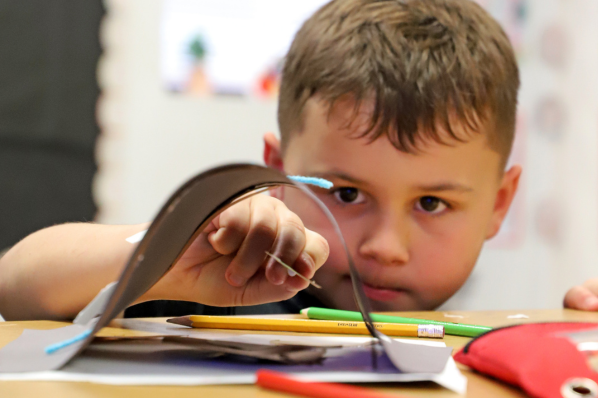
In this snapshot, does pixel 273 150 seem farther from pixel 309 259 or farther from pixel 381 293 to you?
pixel 309 259

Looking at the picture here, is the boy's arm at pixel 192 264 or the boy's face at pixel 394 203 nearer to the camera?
the boy's arm at pixel 192 264

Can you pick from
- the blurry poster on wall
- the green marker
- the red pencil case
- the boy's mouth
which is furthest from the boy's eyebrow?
the blurry poster on wall

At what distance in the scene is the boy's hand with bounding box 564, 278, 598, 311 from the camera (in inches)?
23.2

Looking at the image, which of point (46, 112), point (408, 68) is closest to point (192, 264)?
point (408, 68)

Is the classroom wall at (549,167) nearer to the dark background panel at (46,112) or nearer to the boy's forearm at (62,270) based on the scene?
the dark background panel at (46,112)

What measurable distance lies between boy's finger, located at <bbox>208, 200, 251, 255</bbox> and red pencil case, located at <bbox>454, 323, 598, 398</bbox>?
0.56 ft

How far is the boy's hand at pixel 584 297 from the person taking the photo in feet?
1.93

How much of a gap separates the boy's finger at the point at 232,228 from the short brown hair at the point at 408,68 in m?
0.28

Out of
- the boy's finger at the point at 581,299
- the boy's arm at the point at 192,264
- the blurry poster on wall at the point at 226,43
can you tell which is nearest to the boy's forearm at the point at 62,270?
the boy's arm at the point at 192,264

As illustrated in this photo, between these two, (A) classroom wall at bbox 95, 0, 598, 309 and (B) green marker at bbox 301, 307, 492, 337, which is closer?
(B) green marker at bbox 301, 307, 492, 337

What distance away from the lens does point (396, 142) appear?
61 cm

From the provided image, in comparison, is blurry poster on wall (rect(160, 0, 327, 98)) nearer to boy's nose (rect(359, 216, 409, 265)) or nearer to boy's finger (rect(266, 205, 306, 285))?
boy's nose (rect(359, 216, 409, 265))

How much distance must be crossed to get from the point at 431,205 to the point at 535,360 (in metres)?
0.44

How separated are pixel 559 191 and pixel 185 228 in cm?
167
